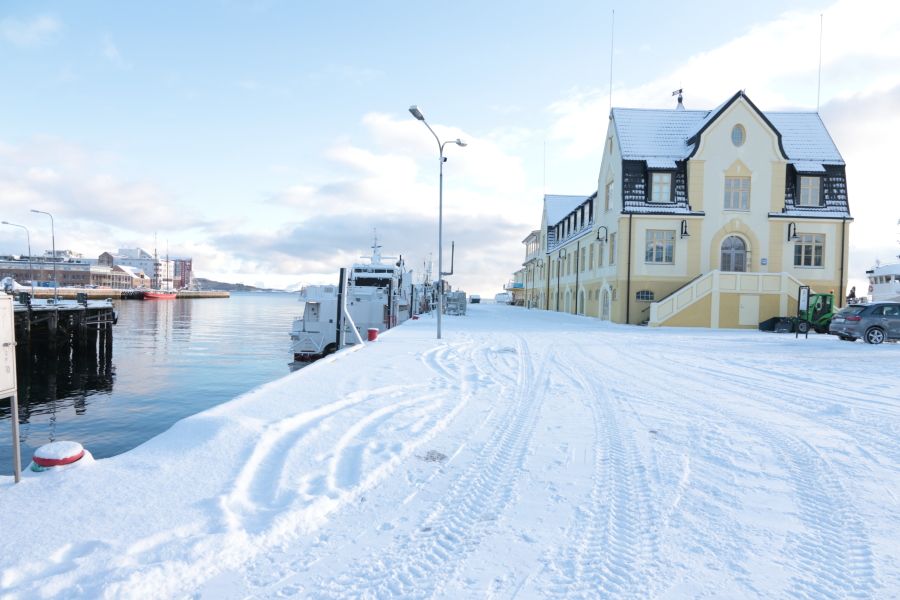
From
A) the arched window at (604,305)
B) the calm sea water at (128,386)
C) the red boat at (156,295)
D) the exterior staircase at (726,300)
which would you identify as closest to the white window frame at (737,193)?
the exterior staircase at (726,300)

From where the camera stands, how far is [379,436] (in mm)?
6223

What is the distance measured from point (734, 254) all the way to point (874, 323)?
1074 cm

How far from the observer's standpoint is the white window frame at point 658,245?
28609 millimetres

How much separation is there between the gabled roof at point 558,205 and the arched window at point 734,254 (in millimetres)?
24879

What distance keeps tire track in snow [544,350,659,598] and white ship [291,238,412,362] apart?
1619cm

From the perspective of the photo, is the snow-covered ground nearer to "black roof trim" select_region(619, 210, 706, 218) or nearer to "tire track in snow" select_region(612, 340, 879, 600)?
"tire track in snow" select_region(612, 340, 879, 600)

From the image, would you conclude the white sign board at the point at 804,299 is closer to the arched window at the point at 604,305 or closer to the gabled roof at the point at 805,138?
the arched window at the point at 604,305

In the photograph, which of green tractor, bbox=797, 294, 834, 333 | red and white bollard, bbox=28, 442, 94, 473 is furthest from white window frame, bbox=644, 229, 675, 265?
red and white bollard, bbox=28, 442, 94, 473

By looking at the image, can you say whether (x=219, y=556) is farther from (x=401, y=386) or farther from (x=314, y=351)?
(x=314, y=351)

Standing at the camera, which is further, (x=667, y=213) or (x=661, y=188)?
(x=661, y=188)

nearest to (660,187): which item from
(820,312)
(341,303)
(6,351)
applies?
(820,312)

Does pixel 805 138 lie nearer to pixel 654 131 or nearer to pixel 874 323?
pixel 654 131

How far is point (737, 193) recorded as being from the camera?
28.5m

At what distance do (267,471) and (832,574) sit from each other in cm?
464
